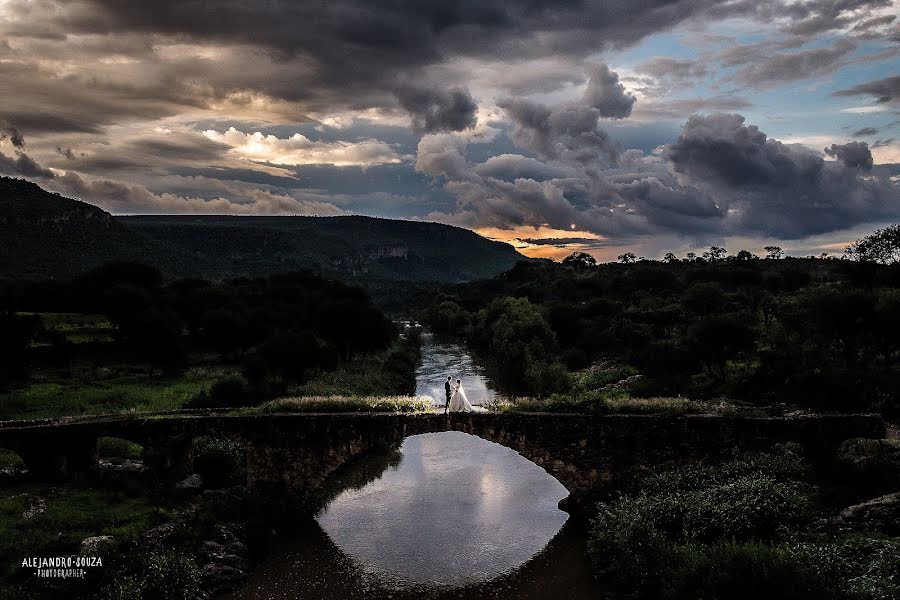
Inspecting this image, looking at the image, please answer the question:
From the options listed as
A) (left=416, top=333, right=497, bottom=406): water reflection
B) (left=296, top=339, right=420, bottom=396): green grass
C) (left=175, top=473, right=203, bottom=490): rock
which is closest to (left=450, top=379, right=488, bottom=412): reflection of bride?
(left=175, top=473, right=203, bottom=490): rock

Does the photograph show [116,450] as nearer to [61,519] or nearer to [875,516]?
[61,519]

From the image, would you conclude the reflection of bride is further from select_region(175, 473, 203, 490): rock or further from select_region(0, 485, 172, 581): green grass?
select_region(0, 485, 172, 581): green grass

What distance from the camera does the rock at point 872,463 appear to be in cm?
2162

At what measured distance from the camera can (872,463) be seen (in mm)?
22266

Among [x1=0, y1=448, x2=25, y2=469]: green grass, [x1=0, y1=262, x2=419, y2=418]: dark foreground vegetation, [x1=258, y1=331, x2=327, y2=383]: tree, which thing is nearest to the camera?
[x1=0, y1=448, x2=25, y2=469]: green grass

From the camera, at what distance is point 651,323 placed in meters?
72.1

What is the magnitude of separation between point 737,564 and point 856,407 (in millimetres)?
17079

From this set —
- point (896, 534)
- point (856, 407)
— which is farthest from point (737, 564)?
point (856, 407)

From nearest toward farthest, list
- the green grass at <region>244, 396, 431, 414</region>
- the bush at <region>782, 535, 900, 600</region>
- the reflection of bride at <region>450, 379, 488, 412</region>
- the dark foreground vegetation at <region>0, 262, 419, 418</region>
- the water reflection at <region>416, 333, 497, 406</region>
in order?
the bush at <region>782, 535, 900, 600</region> < the reflection of bride at <region>450, 379, 488, 412</region> < the green grass at <region>244, 396, 431, 414</region> < the dark foreground vegetation at <region>0, 262, 419, 418</region> < the water reflection at <region>416, 333, 497, 406</region>

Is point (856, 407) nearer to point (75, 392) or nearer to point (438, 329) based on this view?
point (75, 392)

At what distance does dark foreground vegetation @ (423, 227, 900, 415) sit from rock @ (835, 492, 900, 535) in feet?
34.1

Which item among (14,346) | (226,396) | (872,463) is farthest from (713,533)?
(14,346)

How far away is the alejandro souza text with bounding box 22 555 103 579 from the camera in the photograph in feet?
67.3

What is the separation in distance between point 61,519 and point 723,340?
41389 millimetres
